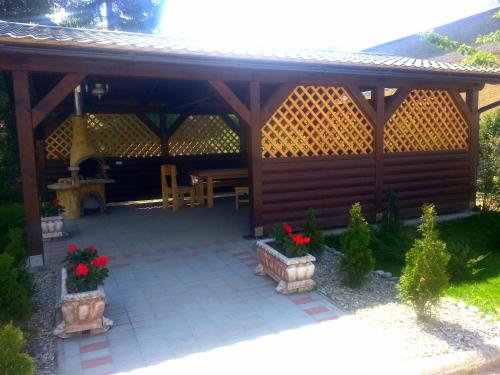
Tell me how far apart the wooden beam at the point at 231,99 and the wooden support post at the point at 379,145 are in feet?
6.94

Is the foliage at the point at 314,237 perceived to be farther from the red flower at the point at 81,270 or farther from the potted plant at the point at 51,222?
the potted plant at the point at 51,222

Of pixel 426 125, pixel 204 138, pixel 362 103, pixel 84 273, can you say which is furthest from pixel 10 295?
pixel 204 138

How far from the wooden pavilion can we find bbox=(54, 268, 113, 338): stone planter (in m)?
1.83

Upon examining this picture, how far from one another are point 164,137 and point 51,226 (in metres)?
4.30

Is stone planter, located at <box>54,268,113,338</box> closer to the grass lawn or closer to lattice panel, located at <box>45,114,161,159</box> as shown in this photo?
the grass lawn

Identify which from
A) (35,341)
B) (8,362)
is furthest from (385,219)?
(8,362)

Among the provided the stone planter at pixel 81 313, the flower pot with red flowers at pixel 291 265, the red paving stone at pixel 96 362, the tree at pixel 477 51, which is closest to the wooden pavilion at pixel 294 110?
the flower pot with red flowers at pixel 291 265

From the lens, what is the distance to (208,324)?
3.18 m

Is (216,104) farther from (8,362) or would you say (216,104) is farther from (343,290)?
(8,362)

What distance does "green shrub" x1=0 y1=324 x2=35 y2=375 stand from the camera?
2111mm

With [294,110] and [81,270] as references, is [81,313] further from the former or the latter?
[294,110]

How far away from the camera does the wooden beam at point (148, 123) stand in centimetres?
945

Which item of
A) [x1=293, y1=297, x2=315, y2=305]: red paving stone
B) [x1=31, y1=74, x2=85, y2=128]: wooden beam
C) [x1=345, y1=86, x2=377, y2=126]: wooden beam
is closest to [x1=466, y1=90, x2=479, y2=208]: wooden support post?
[x1=345, y1=86, x2=377, y2=126]: wooden beam

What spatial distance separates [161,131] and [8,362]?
7899mm
